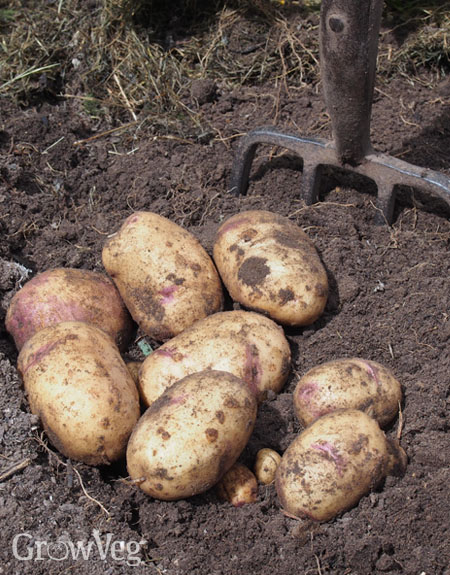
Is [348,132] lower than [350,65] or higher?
lower

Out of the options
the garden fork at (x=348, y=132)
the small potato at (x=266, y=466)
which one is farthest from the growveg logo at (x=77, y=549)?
the garden fork at (x=348, y=132)

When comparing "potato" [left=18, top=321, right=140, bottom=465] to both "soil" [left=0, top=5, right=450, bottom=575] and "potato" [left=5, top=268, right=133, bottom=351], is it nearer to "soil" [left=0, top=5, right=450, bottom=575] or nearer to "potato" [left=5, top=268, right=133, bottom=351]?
"soil" [left=0, top=5, right=450, bottom=575]

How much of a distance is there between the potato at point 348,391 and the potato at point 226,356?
0.40 feet

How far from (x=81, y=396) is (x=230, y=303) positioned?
2.78 feet

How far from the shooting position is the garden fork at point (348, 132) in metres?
2.35

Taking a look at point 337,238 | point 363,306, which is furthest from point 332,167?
point 363,306

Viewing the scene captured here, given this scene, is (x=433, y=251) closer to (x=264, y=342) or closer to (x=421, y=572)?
(x=264, y=342)

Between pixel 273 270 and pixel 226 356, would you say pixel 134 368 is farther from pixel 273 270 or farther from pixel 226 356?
pixel 273 270

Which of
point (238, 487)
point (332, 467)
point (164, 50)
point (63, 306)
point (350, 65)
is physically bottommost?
point (238, 487)

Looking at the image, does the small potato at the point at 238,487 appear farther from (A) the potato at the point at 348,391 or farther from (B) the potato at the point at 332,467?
(A) the potato at the point at 348,391

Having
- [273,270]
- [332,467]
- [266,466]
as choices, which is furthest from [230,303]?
[332,467]

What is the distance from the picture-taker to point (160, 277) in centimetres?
246

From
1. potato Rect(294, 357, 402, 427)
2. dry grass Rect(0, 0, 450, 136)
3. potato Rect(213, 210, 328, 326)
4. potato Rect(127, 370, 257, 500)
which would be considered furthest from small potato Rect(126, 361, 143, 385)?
dry grass Rect(0, 0, 450, 136)

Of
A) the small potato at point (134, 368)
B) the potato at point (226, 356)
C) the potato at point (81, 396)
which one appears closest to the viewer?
the potato at point (81, 396)
